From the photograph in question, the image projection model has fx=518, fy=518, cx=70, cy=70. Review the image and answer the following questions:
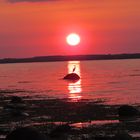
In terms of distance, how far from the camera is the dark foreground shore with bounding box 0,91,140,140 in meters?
26.8

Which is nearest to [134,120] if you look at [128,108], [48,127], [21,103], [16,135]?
[128,108]

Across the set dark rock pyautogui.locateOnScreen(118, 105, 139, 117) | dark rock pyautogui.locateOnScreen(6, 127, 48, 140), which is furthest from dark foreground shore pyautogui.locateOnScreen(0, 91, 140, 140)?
dark rock pyautogui.locateOnScreen(6, 127, 48, 140)

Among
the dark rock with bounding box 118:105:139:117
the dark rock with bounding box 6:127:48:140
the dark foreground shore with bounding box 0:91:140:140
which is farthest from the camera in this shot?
the dark rock with bounding box 118:105:139:117

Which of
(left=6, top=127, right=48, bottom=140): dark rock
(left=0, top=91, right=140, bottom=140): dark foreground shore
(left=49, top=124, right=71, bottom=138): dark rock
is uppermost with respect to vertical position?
(left=0, top=91, right=140, bottom=140): dark foreground shore

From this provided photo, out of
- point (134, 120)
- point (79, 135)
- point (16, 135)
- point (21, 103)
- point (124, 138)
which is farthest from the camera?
point (21, 103)

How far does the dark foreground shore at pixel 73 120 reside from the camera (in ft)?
87.8

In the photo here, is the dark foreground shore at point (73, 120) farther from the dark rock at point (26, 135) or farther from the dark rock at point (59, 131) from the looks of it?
the dark rock at point (26, 135)

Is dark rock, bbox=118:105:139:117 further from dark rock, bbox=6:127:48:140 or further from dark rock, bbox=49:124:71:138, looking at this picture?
dark rock, bbox=6:127:48:140

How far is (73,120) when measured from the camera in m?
32.6

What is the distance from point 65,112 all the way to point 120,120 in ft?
19.8

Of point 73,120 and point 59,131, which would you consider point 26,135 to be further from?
point 73,120

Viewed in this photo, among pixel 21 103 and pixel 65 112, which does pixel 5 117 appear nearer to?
pixel 65 112

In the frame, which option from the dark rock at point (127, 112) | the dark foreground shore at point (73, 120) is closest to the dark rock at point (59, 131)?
the dark foreground shore at point (73, 120)

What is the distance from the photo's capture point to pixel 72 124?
30656 millimetres
